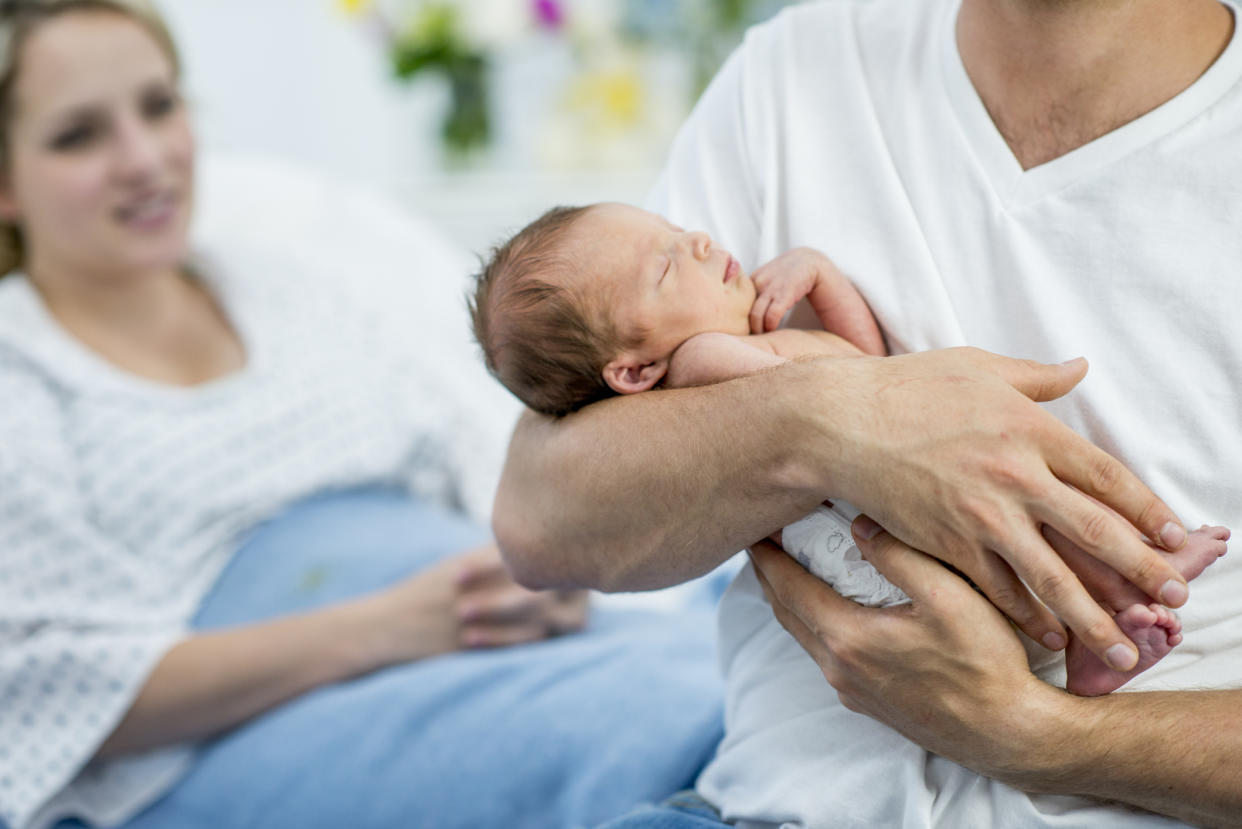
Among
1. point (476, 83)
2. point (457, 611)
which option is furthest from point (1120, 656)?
point (476, 83)

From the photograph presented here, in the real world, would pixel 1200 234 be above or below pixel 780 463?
above

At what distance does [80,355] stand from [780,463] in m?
1.35

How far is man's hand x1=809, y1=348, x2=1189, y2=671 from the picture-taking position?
0.88 meters

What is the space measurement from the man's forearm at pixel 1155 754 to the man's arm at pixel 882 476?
2.9 inches

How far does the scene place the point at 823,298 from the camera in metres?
1.12

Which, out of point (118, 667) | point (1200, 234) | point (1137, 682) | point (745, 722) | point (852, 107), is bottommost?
point (118, 667)

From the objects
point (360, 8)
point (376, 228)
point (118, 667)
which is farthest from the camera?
point (360, 8)

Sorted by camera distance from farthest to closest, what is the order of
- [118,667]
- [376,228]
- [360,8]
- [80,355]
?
1. [360,8]
2. [376,228]
3. [80,355]
4. [118,667]

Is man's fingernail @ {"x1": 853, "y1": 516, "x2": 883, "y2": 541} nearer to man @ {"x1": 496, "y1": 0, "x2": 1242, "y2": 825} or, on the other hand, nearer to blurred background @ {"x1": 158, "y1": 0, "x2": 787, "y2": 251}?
man @ {"x1": 496, "y1": 0, "x2": 1242, "y2": 825}

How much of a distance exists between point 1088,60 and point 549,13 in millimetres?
2337

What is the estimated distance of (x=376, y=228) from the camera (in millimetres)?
2580

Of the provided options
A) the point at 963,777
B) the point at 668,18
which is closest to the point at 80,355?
the point at 963,777

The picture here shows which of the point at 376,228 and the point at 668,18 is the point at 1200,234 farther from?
the point at 668,18

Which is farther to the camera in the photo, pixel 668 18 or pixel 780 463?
pixel 668 18
